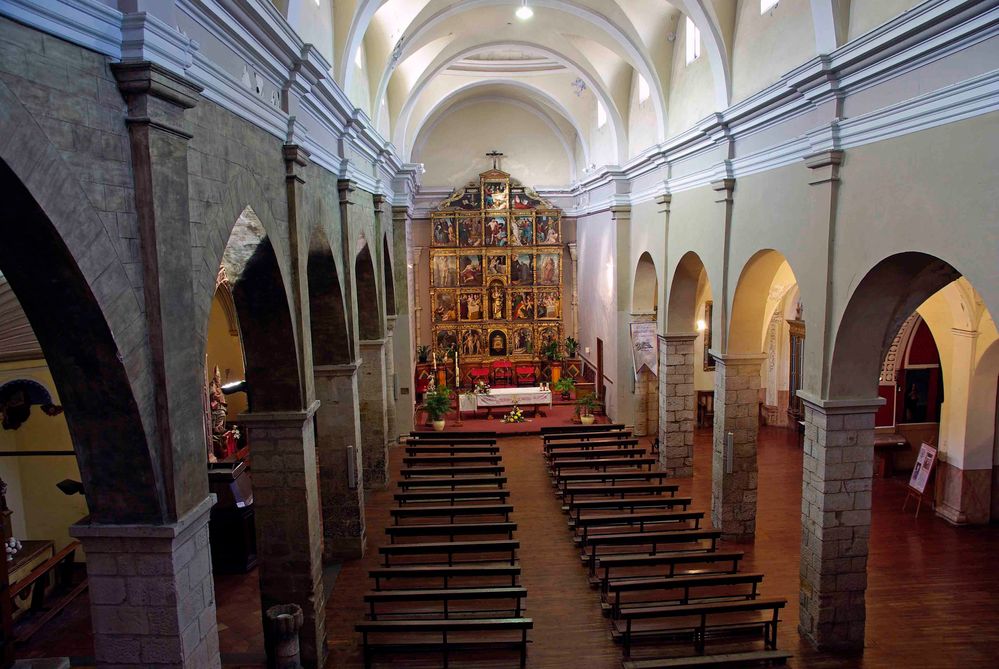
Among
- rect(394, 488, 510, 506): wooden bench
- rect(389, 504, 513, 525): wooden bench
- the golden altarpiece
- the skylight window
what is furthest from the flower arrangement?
the skylight window

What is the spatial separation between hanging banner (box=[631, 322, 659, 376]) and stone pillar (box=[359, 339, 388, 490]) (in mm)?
6450

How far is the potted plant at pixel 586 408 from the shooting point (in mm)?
20609

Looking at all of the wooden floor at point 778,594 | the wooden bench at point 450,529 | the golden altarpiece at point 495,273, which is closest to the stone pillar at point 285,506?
the wooden floor at point 778,594

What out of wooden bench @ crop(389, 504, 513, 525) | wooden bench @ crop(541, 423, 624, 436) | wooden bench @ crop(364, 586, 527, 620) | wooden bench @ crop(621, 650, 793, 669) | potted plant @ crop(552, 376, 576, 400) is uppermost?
potted plant @ crop(552, 376, 576, 400)

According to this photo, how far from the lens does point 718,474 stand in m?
12.6

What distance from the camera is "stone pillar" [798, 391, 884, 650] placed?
28.2ft

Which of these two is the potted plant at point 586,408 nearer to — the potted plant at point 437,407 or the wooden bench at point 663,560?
the potted plant at point 437,407

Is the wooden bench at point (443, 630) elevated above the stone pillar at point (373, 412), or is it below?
below

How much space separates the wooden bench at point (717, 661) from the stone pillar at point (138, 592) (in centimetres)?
544

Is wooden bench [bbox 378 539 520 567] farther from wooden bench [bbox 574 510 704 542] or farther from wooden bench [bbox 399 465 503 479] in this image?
wooden bench [bbox 399 465 503 479]

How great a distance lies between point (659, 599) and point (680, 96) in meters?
10.1

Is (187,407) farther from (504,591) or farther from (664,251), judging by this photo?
(664,251)

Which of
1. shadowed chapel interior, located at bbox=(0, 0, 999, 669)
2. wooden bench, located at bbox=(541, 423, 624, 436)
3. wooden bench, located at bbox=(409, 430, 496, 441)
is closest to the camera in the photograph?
shadowed chapel interior, located at bbox=(0, 0, 999, 669)

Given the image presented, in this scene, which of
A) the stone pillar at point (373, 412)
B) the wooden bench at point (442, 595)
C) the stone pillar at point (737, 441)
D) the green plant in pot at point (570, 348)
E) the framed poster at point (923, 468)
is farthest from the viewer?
the green plant in pot at point (570, 348)
